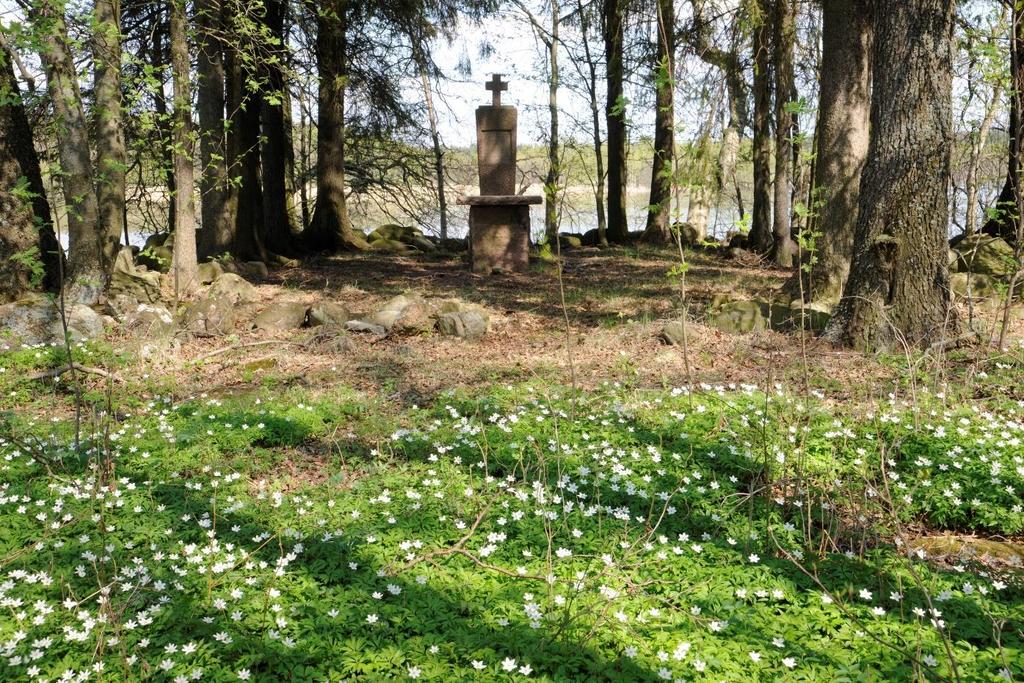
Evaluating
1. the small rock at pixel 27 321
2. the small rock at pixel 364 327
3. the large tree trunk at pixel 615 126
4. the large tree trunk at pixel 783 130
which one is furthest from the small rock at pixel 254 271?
the large tree trunk at pixel 615 126

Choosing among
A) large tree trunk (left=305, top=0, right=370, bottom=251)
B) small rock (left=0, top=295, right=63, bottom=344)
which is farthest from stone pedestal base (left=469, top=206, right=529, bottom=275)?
small rock (left=0, top=295, right=63, bottom=344)

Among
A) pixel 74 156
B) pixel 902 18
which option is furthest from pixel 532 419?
pixel 74 156

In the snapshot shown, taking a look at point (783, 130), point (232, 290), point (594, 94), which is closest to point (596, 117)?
point (594, 94)

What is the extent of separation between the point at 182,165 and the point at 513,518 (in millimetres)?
7979

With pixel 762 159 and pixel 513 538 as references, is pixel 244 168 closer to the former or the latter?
pixel 762 159

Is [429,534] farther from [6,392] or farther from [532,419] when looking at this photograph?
[6,392]

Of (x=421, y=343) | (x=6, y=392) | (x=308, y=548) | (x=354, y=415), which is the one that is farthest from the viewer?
(x=421, y=343)

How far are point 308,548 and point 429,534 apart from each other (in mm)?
626

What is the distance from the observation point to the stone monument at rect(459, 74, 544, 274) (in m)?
14.9

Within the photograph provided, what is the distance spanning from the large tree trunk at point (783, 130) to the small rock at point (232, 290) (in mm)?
8846

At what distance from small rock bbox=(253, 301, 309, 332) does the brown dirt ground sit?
232mm

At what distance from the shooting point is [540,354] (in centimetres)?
841

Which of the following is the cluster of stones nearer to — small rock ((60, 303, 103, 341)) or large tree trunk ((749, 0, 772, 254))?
small rock ((60, 303, 103, 341))

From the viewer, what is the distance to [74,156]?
950 cm
